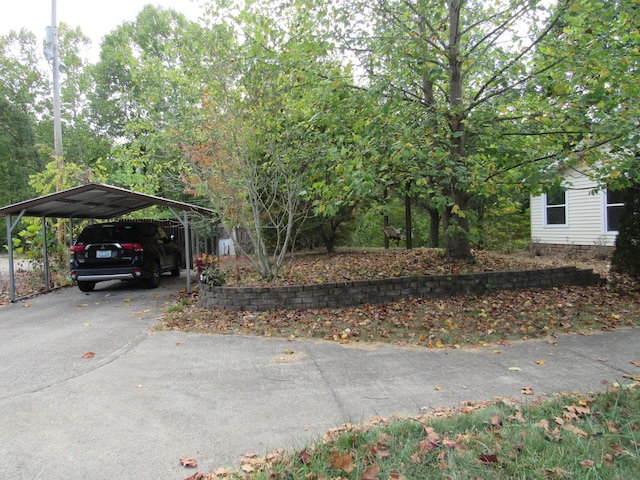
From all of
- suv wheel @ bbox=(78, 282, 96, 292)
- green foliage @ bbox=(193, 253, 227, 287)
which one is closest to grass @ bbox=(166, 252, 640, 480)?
green foliage @ bbox=(193, 253, 227, 287)

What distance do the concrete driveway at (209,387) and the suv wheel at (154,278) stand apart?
4.02 meters

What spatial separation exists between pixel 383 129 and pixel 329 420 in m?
4.59

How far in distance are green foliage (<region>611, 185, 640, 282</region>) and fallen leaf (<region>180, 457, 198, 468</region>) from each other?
8.71 meters

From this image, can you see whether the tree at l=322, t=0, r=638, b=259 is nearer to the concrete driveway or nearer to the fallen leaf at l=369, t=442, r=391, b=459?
the concrete driveway

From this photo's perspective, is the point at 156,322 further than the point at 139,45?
No

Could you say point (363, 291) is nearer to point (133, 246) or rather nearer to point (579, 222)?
point (133, 246)

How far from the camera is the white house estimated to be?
13.0 m

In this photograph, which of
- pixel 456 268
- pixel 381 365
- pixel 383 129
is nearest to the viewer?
pixel 381 365

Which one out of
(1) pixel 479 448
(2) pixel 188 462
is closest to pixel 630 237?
(1) pixel 479 448

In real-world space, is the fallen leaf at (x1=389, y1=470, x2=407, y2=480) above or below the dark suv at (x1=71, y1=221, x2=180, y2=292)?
below

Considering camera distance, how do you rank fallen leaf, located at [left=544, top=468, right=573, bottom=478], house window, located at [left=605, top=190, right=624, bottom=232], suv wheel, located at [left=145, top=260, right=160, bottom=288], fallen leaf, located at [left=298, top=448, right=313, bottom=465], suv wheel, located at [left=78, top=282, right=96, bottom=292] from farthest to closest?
house window, located at [left=605, top=190, right=624, bottom=232]
suv wheel, located at [left=145, top=260, right=160, bottom=288]
suv wheel, located at [left=78, top=282, right=96, bottom=292]
fallen leaf, located at [left=298, top=448, right=313, bottom=465]
fallen leaf, located at [left=544, top=468, right=573, bottom=478]

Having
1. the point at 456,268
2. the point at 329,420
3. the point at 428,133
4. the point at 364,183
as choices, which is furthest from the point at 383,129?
the point at 329,420

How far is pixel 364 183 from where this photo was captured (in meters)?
5.91

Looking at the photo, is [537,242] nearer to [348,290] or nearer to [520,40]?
[520,40]
